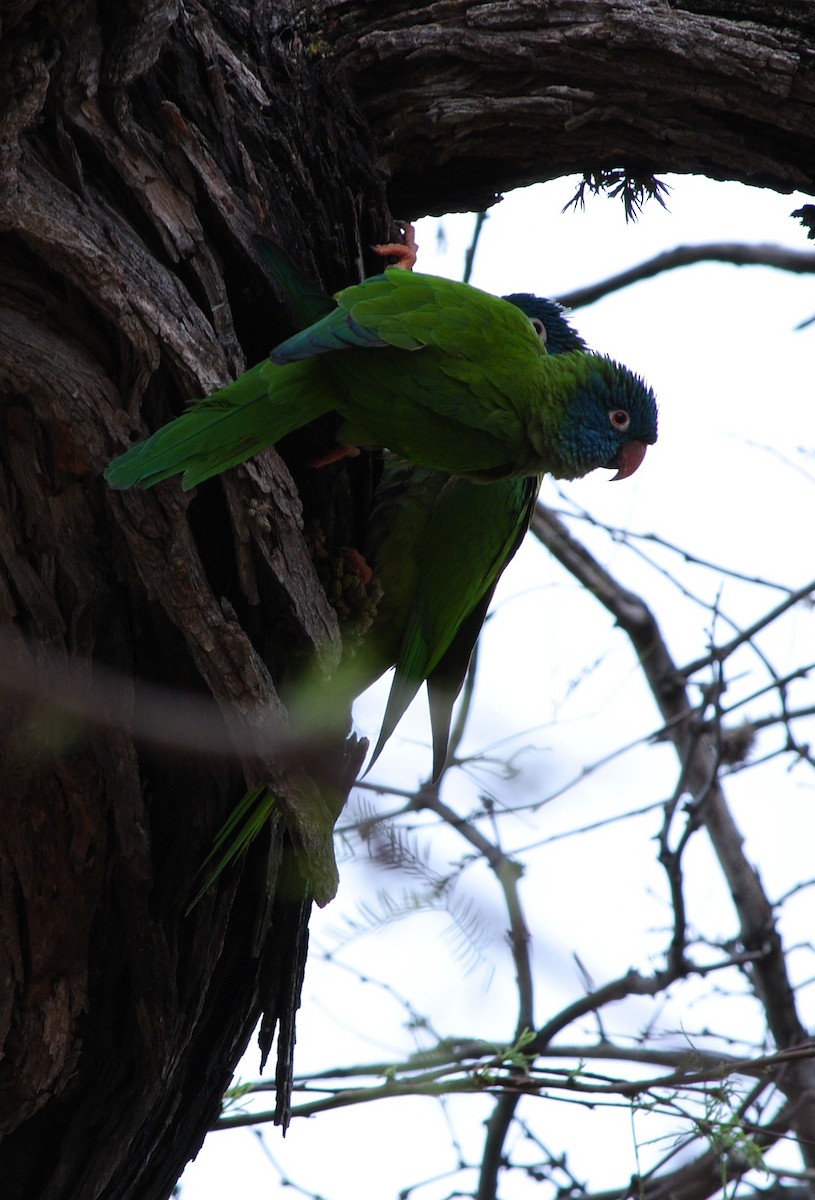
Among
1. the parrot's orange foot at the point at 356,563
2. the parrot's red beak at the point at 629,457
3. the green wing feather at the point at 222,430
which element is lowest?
the green wing feather at the point at 222,430

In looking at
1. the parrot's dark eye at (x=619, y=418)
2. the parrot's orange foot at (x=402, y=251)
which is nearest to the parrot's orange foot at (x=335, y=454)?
the parrot's orange foot at (x=402, y=251)

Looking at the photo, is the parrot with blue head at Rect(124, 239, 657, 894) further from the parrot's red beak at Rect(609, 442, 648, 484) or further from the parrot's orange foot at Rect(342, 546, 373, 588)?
the parrot's orange foot at Rect(342, 546, 373, 588)

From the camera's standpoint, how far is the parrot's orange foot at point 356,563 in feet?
7.35

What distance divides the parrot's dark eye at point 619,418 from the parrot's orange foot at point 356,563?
67 cm

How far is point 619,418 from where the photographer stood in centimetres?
253

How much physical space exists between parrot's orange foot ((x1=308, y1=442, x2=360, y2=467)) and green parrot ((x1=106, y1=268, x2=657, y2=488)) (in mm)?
20

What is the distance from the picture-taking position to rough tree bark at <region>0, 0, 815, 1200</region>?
1.69 metres

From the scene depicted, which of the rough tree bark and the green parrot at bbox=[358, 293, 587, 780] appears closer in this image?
the rough tree bark

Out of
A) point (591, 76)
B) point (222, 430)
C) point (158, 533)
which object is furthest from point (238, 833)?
point (591, 76)

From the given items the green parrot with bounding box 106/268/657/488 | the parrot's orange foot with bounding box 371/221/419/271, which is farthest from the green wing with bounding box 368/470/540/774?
the parrot's orange foot with bounding box 371/221/419/271

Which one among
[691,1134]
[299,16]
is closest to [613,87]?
[299,16]

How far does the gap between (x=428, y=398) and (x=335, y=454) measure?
217 millimetres

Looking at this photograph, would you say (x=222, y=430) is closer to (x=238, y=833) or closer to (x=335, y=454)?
(x=335, y=454)

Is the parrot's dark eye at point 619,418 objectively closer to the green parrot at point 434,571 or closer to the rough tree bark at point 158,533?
the green parrot at point 434,571
